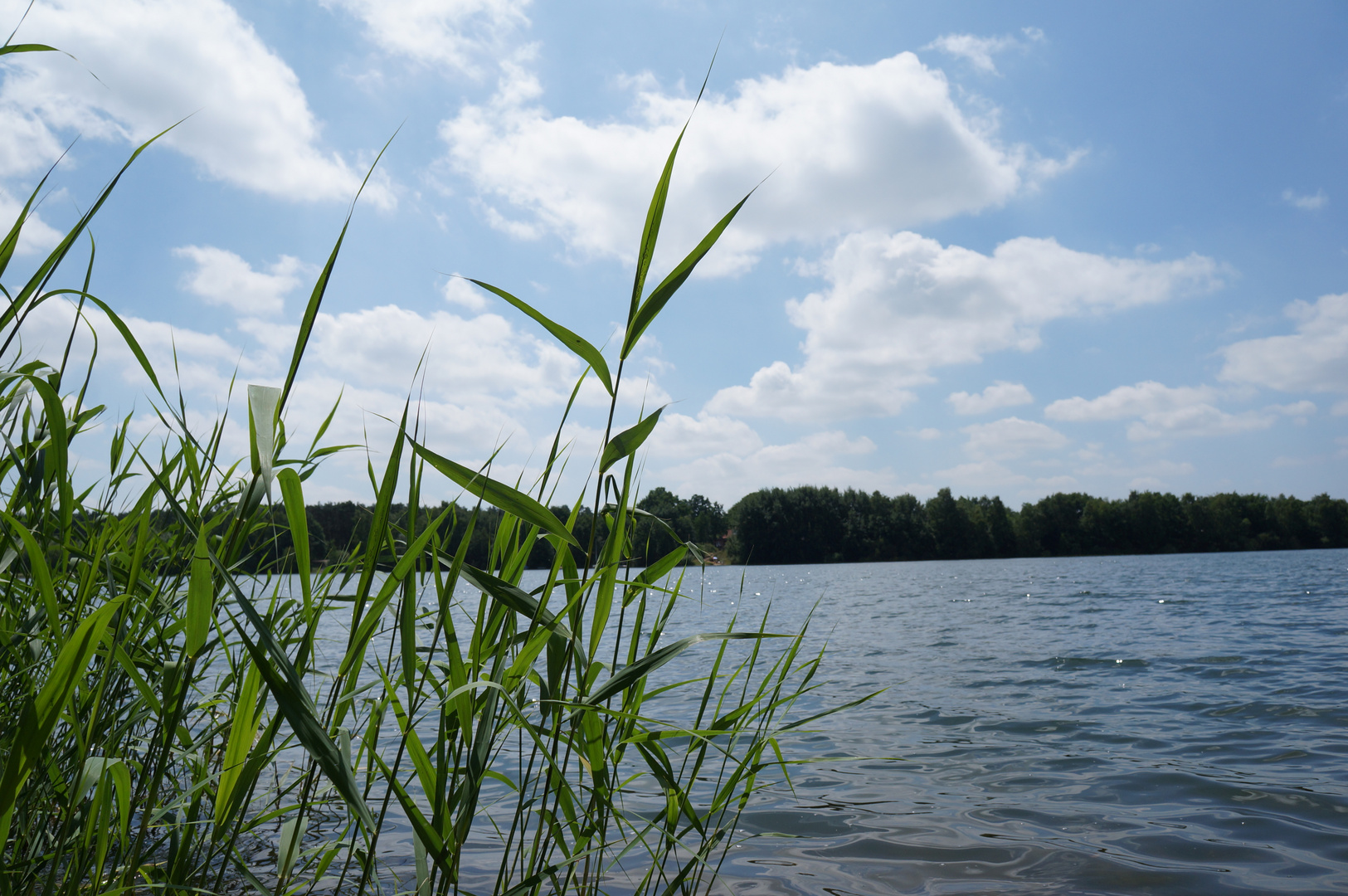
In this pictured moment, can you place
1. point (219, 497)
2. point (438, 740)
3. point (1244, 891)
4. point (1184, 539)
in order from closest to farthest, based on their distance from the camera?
point (438, 740) → point (219, 497) → point (1244, 891) → point (1184, 539)

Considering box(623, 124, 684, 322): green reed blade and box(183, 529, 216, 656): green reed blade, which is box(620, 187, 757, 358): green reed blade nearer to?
box(623, 124, 684, 322): green reed blade

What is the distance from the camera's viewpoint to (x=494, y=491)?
46.3 inches

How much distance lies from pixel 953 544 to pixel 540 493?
81.9 metres

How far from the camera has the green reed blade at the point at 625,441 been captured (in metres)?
1.28

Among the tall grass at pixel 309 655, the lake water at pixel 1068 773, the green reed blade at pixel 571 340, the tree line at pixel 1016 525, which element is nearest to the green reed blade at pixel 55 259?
the tall grass at pixel 309 655

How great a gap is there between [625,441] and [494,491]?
0.25m

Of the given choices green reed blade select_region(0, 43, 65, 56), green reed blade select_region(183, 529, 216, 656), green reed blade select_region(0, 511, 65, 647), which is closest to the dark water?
green reed blade select_region(183, 529, 216, 656)

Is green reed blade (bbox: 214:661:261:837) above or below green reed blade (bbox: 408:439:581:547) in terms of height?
below

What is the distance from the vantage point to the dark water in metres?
3.32

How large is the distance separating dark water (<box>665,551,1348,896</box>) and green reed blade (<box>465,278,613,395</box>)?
0.90 metres

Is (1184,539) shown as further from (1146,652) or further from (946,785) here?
(946,785)

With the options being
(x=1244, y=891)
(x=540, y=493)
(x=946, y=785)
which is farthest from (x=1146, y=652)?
(x=540, y=493)

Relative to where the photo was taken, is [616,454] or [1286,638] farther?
[1286,638]

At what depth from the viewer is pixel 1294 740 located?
5.21 m
